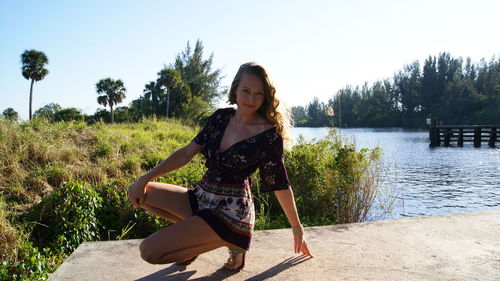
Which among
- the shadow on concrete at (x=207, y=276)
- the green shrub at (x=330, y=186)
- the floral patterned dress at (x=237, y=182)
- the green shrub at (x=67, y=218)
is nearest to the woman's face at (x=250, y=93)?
the floral patterned dress at (x=237, y=182)

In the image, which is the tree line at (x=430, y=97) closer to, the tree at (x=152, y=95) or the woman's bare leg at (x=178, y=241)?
the tree at (x=152, y=95)

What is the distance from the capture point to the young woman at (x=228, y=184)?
70.7 inches

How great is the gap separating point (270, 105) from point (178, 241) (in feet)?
2.69

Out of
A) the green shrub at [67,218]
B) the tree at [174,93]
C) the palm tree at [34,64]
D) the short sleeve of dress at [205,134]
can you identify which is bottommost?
the green shrub at [67,218]

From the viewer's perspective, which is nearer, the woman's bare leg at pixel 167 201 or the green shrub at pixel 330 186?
the woman's bare leg at pixel 167 201

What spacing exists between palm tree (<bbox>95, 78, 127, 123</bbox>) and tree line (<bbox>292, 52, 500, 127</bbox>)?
31.8 meters

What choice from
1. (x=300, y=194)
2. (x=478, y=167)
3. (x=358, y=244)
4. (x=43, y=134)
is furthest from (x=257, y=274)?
(x=478, y=167)

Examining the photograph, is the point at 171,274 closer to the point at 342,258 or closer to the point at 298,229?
the point at 298,229

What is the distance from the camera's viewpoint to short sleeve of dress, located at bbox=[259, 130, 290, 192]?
196cm

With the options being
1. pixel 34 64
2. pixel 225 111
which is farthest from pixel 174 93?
pixel 225 111

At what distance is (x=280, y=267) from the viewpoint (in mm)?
2232

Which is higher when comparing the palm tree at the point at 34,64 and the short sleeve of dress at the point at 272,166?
the palm tree at the point at 34,64

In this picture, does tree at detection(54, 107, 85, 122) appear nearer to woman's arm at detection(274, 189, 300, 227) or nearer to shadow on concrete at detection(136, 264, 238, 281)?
shadow on concrete at detection(136, 264, 238, 281)

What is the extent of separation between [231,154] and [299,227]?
57 centimetres
